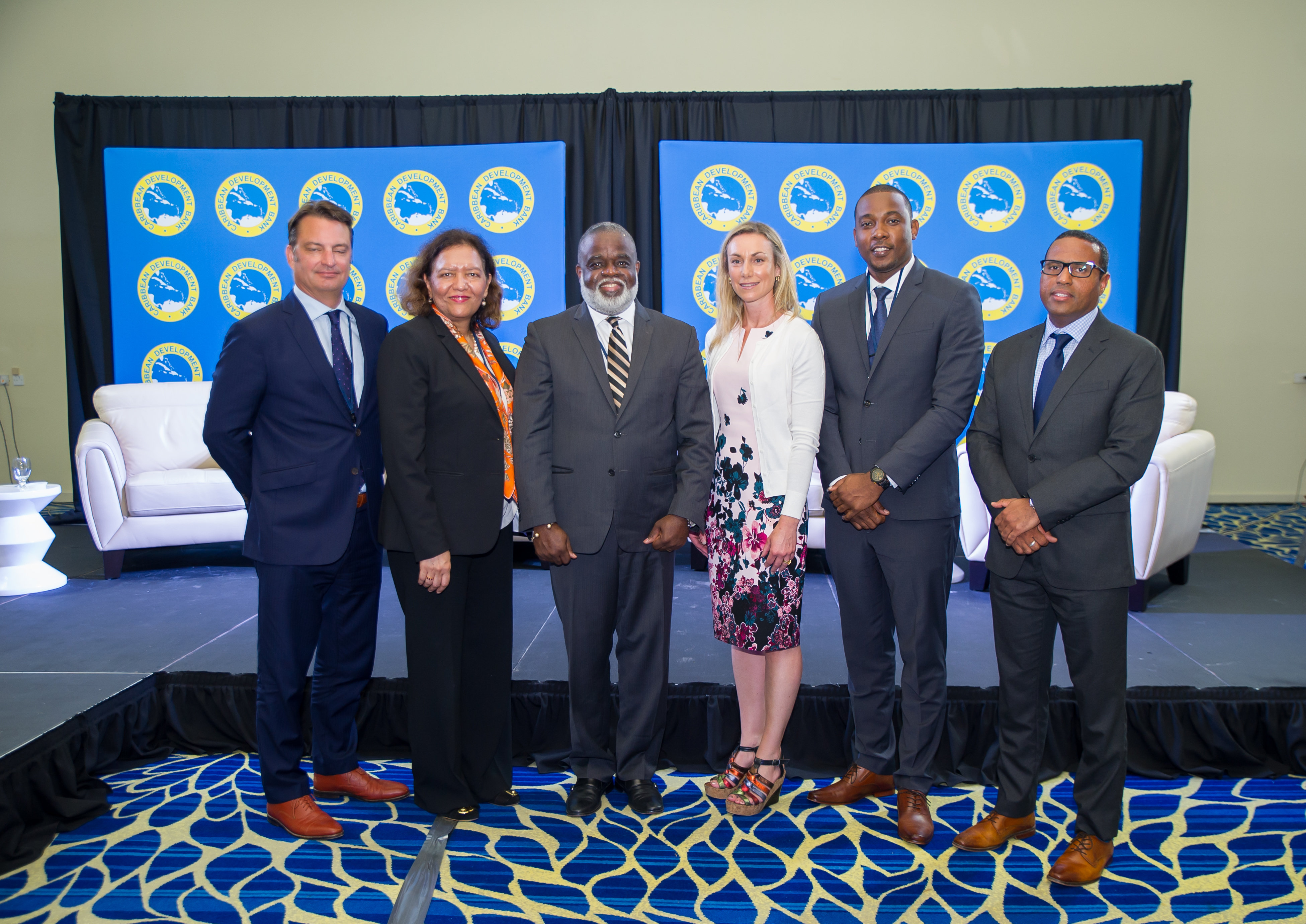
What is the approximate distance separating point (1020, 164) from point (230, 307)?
5.84 m

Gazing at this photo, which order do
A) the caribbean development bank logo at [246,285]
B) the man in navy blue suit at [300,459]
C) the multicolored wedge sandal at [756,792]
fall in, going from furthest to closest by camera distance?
the caribbean development bank logo at [246,285] < the multicolored wedge sandal at [756,792] < the man in navy blue suit at [300,459]

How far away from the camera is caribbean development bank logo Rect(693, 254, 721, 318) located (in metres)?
6.11

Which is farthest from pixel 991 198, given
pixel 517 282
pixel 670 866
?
pixel 670 866

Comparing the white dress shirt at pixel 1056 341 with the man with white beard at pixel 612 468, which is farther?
the man with white beard at pixel 612 468

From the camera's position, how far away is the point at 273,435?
2363 millimetres

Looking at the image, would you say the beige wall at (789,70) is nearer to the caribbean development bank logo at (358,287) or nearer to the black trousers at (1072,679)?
the caribbean development bank logo at (358,287)

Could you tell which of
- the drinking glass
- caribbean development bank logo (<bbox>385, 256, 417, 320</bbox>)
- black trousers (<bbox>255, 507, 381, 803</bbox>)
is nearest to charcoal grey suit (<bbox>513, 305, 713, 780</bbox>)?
black trousers (<bbox>255, 507, 381, 803</bbox>)

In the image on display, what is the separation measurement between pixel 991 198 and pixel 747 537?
4.73m

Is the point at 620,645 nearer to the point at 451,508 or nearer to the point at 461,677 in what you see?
the point at 461,677

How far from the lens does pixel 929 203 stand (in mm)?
6129

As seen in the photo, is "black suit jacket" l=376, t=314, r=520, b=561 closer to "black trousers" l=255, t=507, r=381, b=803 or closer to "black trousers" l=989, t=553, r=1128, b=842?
"black trousers" l=255, t=507, r=381, b=803

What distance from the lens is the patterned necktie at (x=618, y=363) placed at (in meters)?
2.43

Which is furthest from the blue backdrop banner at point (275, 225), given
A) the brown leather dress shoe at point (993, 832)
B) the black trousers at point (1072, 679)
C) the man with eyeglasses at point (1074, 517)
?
the brown leather dress shoe at point (993, 832)

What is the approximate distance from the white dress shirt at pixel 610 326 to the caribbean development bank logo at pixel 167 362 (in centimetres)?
503
